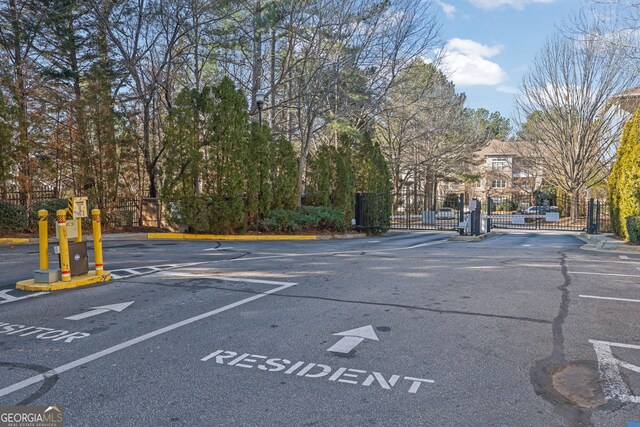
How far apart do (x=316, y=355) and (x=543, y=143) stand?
35132 mm

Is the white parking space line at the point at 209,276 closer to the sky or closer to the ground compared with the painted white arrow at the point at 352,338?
closer to the sky

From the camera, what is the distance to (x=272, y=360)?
4.14 meters

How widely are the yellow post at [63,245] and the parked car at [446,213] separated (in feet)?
93.7

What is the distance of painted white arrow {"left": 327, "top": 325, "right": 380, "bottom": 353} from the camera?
4.45 m

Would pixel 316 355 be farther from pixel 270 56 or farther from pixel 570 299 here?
pixel 270 56

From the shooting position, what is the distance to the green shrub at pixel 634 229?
1351 cm

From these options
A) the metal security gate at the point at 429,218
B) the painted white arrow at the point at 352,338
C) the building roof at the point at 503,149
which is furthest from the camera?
the building roof at the point at 503,149

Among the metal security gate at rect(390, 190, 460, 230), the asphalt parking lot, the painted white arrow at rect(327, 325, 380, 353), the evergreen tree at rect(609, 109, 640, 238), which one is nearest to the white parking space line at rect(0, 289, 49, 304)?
the asphalt parking lot

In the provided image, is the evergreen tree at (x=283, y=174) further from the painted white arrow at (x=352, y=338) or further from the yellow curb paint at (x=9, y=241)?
the painted white arrow at (x=352, y=338)

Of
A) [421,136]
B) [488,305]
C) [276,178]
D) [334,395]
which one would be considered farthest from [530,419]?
[421,136]

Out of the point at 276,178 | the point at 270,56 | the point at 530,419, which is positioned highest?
the point at 270,56

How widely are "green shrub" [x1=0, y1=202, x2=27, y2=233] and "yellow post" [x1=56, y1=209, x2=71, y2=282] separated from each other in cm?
1062

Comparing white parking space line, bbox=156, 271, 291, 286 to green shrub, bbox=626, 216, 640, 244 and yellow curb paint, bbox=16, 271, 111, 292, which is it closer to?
yellow curb paint, bbox=16, 271, 111, 292

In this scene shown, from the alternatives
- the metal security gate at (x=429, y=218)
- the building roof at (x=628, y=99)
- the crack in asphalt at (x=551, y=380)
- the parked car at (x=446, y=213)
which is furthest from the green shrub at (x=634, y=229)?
the parked car at (x=446, y=213)
